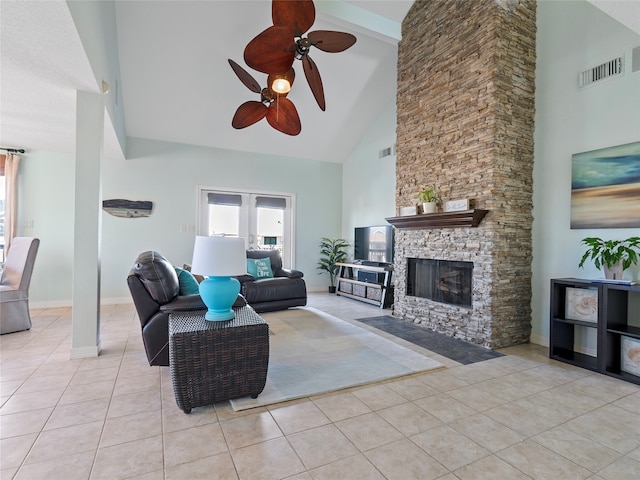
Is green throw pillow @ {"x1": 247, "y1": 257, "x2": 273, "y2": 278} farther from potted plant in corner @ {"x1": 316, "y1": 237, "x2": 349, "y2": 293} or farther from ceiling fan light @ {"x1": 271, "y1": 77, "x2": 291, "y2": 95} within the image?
ceiling fan light @ {"x1": 271, "y1": 77, "x2": 291, "y2": 95}

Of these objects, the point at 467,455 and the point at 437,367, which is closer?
the point at 467,455

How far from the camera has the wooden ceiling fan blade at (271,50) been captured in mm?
2305

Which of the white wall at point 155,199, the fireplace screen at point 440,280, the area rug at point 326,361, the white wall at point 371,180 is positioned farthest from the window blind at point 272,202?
the fireplace screen at point 440,280

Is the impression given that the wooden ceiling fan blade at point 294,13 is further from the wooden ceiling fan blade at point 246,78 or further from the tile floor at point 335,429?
the tile floor at point 335,429

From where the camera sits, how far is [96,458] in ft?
5.61

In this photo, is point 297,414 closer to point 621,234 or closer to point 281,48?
point 281,48

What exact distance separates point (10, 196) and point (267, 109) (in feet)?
15.3

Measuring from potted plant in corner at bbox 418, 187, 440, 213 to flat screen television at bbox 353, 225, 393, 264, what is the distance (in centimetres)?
163

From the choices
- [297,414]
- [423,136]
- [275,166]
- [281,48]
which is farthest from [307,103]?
[297,414]

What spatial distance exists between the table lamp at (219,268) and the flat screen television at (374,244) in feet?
13.0

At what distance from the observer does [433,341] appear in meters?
3.79

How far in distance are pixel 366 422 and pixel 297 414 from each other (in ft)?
1.49

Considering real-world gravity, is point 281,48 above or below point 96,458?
above

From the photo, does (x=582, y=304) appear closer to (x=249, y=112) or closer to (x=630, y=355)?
(x=630, y=355)
